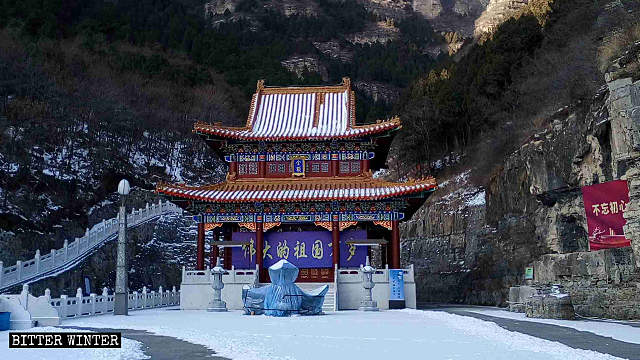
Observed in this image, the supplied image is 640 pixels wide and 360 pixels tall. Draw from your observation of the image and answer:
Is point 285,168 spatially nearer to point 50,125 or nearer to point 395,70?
point 50,125

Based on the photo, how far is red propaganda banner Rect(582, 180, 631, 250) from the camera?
19750mm

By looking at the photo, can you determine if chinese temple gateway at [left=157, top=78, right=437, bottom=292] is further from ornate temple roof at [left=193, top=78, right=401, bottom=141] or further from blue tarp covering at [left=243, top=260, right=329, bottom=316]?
blue tarp covering at [left=243, top=260, right=329, bottom=316]

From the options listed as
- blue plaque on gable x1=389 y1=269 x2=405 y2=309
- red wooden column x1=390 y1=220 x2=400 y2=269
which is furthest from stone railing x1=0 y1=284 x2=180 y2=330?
red wooden column x1=390 y1=220 x2=400 y2=269

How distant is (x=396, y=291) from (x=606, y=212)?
8.84m

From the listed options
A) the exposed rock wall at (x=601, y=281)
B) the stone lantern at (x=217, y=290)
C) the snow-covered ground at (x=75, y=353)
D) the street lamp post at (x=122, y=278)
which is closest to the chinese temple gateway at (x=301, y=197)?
the stone lantern at (x=217, y=290)

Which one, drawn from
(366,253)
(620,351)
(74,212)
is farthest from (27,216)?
(620,351)

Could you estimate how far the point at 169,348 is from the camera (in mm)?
10734

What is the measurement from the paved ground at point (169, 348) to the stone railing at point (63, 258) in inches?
693

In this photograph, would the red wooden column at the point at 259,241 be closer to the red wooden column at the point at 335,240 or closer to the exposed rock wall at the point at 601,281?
the red wooden column at the point at 335,240

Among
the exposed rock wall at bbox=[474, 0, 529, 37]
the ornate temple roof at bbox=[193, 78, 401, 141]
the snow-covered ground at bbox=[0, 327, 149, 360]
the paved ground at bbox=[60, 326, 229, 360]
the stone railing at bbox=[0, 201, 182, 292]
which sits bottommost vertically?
the paved ground at bbox=[60, 326, 229, 360]

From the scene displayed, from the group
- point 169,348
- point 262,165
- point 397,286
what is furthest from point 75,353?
point 262,165

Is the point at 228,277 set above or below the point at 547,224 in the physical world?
below

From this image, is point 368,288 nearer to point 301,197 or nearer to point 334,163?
point 301,197

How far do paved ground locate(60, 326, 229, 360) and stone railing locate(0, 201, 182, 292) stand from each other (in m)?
17.6
